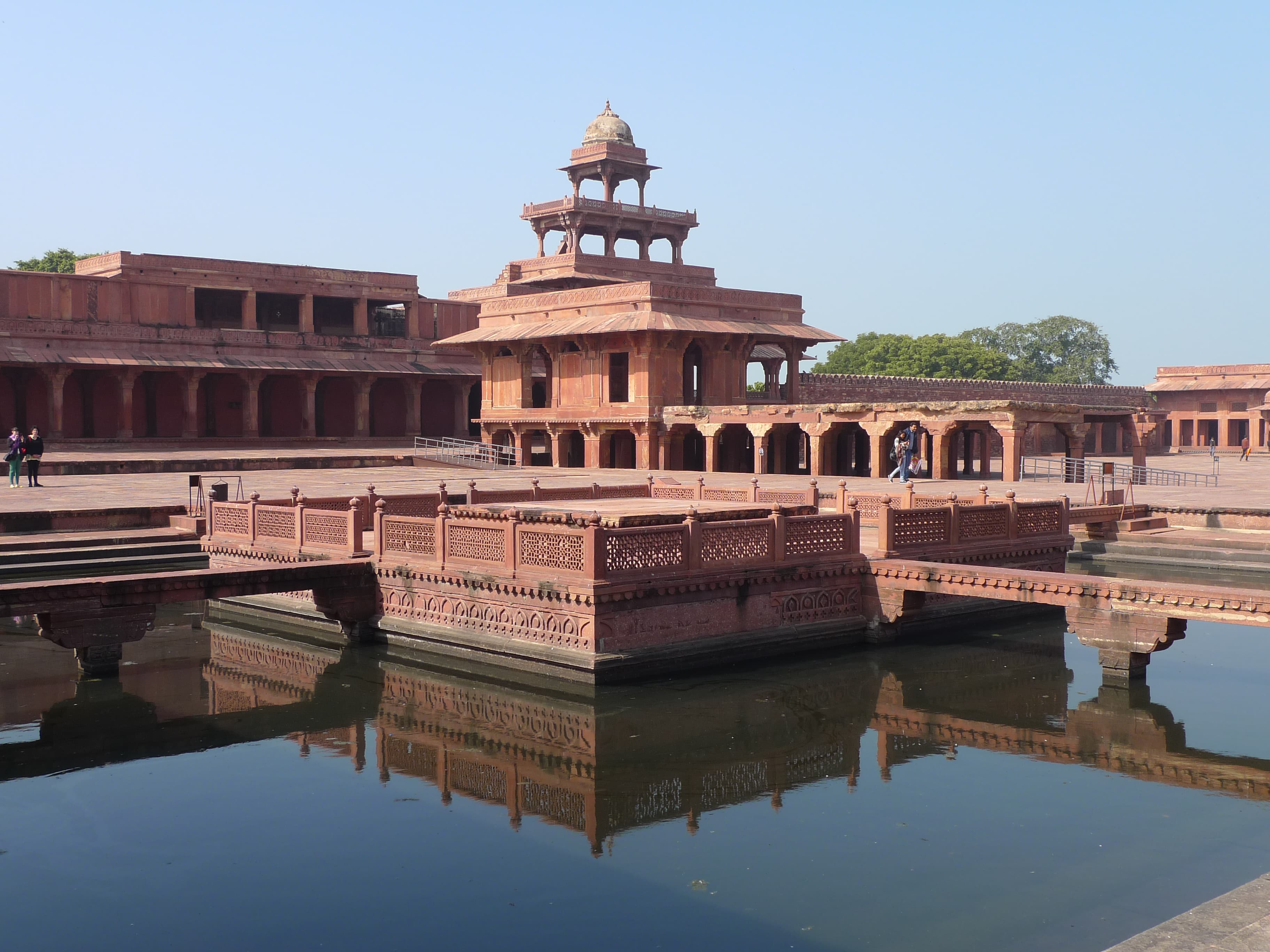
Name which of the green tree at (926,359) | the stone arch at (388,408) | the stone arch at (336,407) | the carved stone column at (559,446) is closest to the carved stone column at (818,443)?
the carved stone column at (559,446)

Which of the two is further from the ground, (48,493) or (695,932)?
(48,493)

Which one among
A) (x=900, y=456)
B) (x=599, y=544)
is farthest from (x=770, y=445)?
(x=599, y=544)

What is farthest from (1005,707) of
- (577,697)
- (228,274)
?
(228,274)

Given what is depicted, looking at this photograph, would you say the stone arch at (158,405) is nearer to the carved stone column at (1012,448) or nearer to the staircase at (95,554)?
the staircase at (95,554)

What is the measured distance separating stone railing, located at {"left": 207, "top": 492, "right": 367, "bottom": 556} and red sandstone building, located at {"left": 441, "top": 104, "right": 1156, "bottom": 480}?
17.6 m

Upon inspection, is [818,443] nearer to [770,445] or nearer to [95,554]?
[770,445]

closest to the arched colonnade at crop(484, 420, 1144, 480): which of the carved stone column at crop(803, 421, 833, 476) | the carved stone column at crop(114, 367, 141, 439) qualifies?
the carved stone column at crop(803, 421, 833, 476)

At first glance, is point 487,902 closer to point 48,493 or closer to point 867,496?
point 867,496

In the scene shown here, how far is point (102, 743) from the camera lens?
1068 centimetres

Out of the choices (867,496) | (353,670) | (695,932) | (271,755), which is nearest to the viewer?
(695,932)

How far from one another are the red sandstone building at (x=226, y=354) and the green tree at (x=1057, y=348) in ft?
183

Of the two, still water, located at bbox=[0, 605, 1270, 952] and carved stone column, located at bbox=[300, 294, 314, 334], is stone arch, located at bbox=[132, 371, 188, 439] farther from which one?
still water, located at bbox=[0, 605, 1270, 952]

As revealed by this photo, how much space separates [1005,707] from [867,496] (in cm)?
716

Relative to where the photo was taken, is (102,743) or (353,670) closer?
(102,743)
